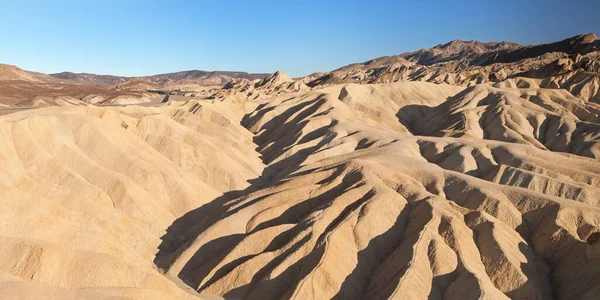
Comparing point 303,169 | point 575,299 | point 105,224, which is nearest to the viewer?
point 575,299

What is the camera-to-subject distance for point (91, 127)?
144ft

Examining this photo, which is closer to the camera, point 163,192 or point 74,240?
point 74,240

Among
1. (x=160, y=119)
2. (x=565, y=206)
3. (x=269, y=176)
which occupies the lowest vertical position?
(x=269, y=176)

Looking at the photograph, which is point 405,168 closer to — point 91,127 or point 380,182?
point 380,182

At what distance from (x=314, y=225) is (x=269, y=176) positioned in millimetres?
22850

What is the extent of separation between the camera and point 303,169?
43656 mm

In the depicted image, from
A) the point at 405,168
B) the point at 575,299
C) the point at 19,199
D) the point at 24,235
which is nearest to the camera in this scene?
the point at 575,299

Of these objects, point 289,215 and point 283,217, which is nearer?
point 283,217

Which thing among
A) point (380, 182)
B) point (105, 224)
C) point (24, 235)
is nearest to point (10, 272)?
point (24, 235)

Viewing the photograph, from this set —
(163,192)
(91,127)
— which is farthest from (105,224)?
(91,127)

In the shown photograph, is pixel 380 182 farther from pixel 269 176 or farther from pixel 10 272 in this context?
pixel 10 272

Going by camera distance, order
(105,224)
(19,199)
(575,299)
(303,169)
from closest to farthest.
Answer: (575,299) → (19,199) → (105,224) → (303,169)

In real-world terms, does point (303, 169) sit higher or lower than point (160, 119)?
lower

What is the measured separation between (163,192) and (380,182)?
19529mm
